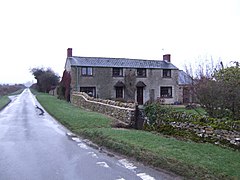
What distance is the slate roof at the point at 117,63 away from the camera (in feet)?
115

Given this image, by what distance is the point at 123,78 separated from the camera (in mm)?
36906

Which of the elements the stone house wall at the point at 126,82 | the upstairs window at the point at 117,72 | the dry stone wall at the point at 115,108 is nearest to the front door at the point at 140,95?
the stone house wall at the point at 126,82

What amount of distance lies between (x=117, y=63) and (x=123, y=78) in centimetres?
225

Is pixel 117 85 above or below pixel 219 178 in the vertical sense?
above

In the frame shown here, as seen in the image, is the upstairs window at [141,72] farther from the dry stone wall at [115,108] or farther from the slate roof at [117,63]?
the dry stone wall at [115,108]

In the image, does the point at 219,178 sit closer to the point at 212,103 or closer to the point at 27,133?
the point at 212,103

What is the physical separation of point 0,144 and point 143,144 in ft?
16.7

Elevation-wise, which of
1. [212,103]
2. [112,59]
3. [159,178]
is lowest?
Result: [159,178]

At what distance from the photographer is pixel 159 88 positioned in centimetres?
3922

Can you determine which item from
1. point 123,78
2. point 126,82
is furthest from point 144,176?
point 123,78

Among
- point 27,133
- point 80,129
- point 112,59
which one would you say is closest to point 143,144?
point 80,129

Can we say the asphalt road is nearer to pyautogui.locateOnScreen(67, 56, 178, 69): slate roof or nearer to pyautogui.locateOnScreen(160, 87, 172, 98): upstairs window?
pyautogui.locateOnScreen(67, 56, 178, 69): slate roof

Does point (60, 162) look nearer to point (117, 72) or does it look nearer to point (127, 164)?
point (127, 164)

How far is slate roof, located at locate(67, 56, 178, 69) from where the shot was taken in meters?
35.1
